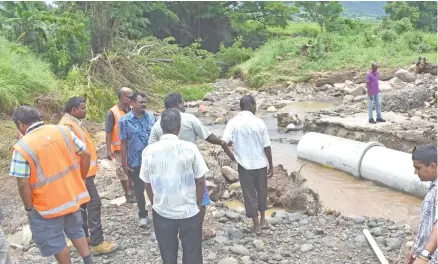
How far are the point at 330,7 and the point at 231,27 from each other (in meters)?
8.44

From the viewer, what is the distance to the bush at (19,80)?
1103 cm

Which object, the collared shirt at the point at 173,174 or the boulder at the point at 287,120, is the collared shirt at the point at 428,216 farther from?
the boulder at the point at 287,120

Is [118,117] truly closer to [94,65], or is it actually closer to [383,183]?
[383,183]

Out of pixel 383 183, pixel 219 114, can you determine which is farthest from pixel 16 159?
pixel 219 114

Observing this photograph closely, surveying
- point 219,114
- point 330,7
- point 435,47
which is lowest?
point 219,114

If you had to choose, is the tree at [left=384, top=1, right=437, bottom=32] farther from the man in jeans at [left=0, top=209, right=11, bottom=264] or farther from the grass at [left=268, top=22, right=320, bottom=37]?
the man in jeans at [left=0, top=209, right=11, bottom=264]

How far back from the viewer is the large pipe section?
7.38m

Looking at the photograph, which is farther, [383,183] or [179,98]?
[383,183]

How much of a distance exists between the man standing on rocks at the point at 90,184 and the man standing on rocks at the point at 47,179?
1.87 feet

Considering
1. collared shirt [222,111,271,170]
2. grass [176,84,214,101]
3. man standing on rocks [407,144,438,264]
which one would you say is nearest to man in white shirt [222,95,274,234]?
collared shirt [222,111,271,170]

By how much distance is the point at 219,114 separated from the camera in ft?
54.0

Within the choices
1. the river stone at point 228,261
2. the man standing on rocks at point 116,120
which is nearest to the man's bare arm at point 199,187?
the river stone at point 228,261

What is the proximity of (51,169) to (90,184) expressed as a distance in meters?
1.03

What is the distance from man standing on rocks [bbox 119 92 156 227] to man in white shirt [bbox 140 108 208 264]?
63.7 inches
